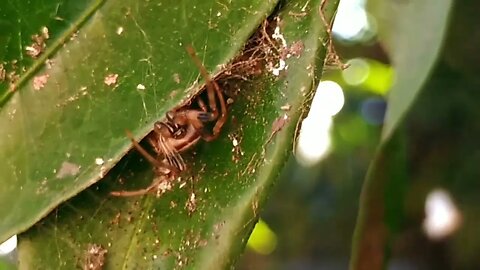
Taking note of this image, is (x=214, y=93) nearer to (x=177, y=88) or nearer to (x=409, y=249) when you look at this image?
(x=177, y=88)

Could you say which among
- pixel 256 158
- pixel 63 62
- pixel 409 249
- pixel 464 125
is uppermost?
pixel 63 62

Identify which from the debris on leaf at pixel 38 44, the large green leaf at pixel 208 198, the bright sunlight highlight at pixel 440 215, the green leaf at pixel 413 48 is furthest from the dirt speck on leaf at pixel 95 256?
the bright sunlight highlight at pixel 440 215

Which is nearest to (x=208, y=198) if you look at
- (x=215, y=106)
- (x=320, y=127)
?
(x=215, y=106)

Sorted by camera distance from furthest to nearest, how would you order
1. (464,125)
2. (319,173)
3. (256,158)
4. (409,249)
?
(319,173), (409,249), (464,125), (256,158)

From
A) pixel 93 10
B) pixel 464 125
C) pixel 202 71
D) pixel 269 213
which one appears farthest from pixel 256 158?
pixel 269 213

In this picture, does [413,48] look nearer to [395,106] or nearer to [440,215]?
[395,106]

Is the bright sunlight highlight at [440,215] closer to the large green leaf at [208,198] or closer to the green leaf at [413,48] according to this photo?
the green leaf at [413,48]

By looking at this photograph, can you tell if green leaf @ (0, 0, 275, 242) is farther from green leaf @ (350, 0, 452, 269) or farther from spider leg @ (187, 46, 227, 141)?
green leaf @ (350, 0, 452, 269)
